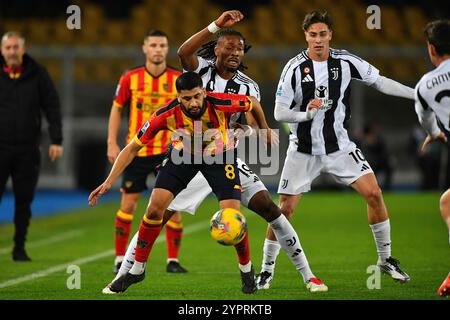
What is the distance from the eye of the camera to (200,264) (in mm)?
10094

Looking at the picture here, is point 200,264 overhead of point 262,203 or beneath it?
beneath

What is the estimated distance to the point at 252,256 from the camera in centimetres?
1070

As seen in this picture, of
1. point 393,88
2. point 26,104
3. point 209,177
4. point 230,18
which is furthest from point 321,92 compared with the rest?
point 26,104

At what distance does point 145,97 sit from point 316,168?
2.30 m

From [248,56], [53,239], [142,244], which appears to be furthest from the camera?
[248,56]

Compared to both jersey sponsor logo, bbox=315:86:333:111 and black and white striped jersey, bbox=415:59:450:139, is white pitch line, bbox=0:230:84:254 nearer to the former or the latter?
jersey sponsor logo, bbox=315:86:333:111

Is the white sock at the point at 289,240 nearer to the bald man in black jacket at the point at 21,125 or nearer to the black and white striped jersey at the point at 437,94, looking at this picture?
the black and white striped jersey at the point at 437,94

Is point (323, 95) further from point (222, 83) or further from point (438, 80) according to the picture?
point (438, 80)

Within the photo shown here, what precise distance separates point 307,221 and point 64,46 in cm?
1102

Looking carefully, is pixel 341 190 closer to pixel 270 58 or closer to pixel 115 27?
pixel 270 58

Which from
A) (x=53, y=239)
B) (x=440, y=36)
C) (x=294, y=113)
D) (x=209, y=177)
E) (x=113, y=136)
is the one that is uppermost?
(x=440, y=36)

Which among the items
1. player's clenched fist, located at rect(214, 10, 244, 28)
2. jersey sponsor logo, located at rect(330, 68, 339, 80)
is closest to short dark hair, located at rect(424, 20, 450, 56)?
jersey sponsor logo, located at rect(330, 68, 339, 80)

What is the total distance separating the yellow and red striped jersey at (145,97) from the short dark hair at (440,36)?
3.48m
